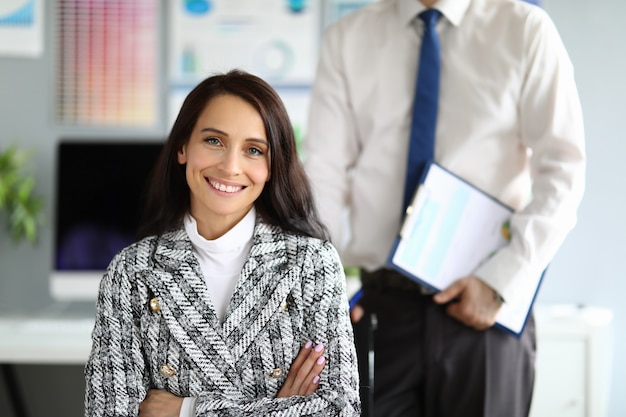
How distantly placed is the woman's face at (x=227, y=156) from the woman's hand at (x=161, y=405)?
339mm

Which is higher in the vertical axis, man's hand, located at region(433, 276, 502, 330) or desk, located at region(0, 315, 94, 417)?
man's hand, located at region(433, 276, 502, 330)

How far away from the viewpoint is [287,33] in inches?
130

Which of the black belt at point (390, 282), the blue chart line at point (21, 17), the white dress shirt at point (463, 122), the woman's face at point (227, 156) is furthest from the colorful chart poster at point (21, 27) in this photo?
the woman's face at point (227, 156)

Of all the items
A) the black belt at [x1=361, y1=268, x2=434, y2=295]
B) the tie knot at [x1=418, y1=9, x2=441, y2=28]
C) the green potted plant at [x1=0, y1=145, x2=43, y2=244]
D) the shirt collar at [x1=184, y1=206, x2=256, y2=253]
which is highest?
the tie knot at [x1=418, y1=9, x2=441, y2=28]

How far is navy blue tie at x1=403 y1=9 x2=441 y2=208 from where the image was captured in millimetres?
1954

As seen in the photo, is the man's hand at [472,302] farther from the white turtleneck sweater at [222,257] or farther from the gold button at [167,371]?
the gold button at [167,371]

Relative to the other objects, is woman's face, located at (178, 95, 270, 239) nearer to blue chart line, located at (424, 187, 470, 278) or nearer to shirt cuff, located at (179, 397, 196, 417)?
shirt cuff, located at (179, 397, 196, 417)

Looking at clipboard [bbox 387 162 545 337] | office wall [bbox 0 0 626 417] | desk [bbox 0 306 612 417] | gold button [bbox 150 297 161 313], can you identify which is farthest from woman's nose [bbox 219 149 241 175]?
office wall [bbox 0 0 626 417]

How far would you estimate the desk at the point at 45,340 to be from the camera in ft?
8.70

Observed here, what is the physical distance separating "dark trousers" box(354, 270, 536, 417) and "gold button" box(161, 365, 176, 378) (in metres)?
0.56

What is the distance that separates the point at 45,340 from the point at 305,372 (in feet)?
5.17

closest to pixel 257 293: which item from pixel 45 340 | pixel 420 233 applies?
pixel 420 233

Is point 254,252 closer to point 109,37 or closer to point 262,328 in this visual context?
point 262,328

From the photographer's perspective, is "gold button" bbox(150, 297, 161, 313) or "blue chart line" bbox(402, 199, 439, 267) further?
"blue chart line" bbox(402, 199, 439, 267)
